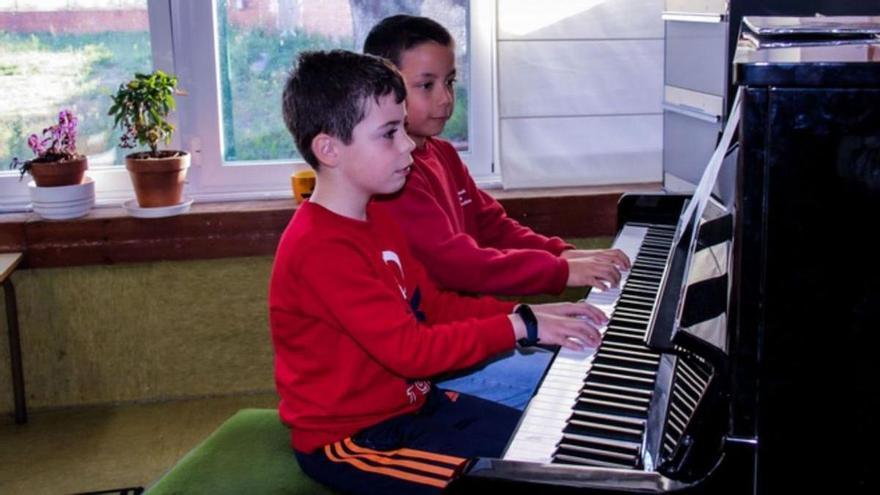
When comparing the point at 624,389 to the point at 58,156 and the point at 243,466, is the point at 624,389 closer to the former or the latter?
the point at 243,466

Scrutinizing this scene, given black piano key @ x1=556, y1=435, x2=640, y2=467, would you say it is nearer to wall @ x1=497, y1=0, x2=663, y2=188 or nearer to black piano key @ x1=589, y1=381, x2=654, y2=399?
black piano key @ x1=589, y1=381, x2=654, y2=399

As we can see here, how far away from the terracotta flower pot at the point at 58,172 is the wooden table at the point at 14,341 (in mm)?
211

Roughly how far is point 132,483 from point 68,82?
1.15 m

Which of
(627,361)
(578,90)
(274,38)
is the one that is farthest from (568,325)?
(274,38)

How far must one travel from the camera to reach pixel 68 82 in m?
2.84

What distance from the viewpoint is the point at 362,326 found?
57.3 inches

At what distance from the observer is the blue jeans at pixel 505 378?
5.98ft

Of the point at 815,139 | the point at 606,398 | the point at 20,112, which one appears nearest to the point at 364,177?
the point at 606,398

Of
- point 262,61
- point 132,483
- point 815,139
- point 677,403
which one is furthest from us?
point 262,61

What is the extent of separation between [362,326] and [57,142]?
162cm

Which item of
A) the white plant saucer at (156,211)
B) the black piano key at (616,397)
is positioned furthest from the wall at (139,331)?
the black piano key at (616,397)

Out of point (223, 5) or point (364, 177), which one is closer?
point (364, 177)

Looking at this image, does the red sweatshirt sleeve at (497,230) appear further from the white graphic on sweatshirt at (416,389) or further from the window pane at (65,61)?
the window pane at (65,61)

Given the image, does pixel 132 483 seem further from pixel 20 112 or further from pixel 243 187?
pixel 20 112
